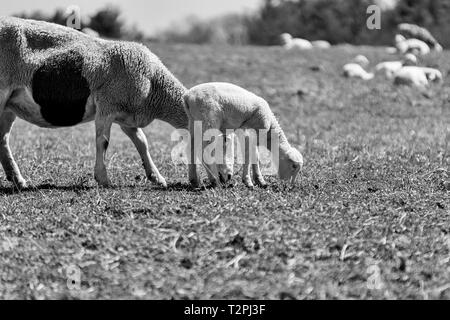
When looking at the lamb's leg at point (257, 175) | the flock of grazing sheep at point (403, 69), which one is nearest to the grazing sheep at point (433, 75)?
the flock of grazing sheep at point (403, 69)

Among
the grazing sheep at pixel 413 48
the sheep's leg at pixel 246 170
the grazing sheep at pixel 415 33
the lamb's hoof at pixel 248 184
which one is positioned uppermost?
the grazing sheep at pixel 415 33

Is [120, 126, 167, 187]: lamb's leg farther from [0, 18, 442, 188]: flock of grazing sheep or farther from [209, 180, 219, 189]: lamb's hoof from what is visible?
[209, 180, 219, 189]: lamb's hoof

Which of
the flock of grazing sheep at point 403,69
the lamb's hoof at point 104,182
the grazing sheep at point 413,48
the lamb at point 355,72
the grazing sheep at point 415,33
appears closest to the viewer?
A: the lamb's hoof at point 104,182

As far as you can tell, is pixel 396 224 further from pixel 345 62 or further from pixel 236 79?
pixel 345 62

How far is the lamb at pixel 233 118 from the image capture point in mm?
10359

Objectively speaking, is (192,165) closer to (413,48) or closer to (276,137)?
(276,137)

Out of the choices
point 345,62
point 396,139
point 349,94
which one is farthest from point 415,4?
point 396,139

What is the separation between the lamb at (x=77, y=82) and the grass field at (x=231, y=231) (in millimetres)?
747

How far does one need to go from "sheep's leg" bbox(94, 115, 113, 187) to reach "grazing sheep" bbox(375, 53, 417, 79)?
1421 cm

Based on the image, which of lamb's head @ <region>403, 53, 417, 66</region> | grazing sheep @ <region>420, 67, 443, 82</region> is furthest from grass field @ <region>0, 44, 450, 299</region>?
lamb's head @ <region>403, 53, 417, 66</region>

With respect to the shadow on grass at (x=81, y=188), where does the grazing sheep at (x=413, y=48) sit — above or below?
above

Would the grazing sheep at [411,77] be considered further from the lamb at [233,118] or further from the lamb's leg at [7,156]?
the lamb's leg at [7,156]

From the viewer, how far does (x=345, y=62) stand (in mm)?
26422

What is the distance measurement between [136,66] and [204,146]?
4.59 ft
